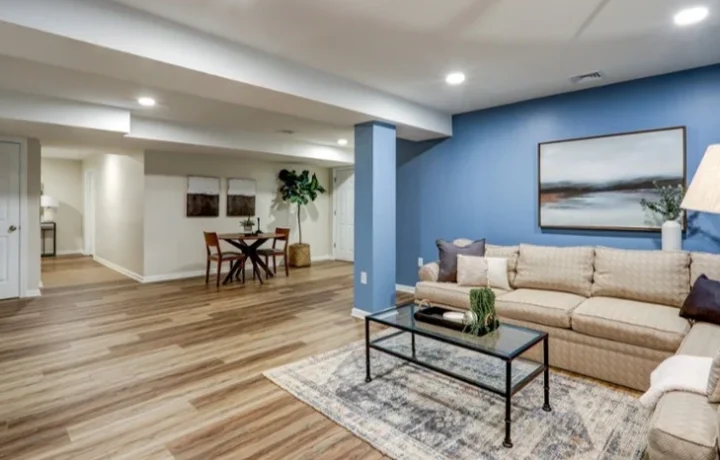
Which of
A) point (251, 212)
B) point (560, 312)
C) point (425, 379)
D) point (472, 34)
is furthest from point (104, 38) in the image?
point (251, 212)

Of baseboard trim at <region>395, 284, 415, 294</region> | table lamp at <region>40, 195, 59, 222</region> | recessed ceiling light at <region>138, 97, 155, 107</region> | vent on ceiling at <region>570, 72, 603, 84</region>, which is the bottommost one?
baseboard trim at <region>395, 284, 415, 294</region>

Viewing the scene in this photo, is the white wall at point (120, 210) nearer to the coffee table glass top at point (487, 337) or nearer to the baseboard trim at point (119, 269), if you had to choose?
the baseboard trim at point (119, 269)

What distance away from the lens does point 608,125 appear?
3.67 metres

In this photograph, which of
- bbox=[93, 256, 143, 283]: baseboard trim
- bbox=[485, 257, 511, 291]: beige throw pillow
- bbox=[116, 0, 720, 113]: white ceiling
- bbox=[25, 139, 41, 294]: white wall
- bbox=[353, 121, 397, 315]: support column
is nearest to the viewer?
bbox=[116, 0, 720, 113]: white ceiling

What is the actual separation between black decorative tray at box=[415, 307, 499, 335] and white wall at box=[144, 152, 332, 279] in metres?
5.20

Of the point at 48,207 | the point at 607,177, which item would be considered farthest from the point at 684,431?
the point at 48,207

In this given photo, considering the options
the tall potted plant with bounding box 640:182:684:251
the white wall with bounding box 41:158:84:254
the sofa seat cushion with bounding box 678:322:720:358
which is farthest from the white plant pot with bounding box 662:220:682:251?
the white wall with bounding box 41:158:84:254

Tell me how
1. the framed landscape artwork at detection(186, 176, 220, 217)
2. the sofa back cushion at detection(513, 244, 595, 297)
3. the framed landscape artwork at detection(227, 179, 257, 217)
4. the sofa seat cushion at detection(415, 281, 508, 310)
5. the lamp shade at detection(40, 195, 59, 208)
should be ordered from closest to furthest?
1. the sofa back cushion at detection(513, 244, 595, 297)
2. the sofa seat cushion at detection(415, 281, 508, 310)
3. the framed landscape artwork at detection(186, 176, 220, 217)
4. the framed landscape artwork at detection(227, 179, 257, 217)
5. the lamp shade at detection(40, 195, 59, 208)

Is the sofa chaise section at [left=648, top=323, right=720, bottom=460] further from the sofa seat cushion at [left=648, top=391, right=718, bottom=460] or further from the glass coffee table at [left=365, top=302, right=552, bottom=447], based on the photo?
the glass coffee table at [left=365, top=302, right=552, bottom=447]

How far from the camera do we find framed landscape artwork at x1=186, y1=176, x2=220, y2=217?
21.9 ft

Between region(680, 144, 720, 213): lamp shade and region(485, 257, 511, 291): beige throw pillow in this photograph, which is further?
region(485, 257, 511, 291): beige throw pillow

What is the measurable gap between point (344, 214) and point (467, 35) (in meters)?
6.16

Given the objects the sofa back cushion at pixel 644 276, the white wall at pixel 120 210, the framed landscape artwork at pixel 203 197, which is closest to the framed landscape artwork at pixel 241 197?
the framed landscape artwork at pixel 203 197

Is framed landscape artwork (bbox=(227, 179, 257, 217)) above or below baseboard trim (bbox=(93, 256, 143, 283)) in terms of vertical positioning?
above
